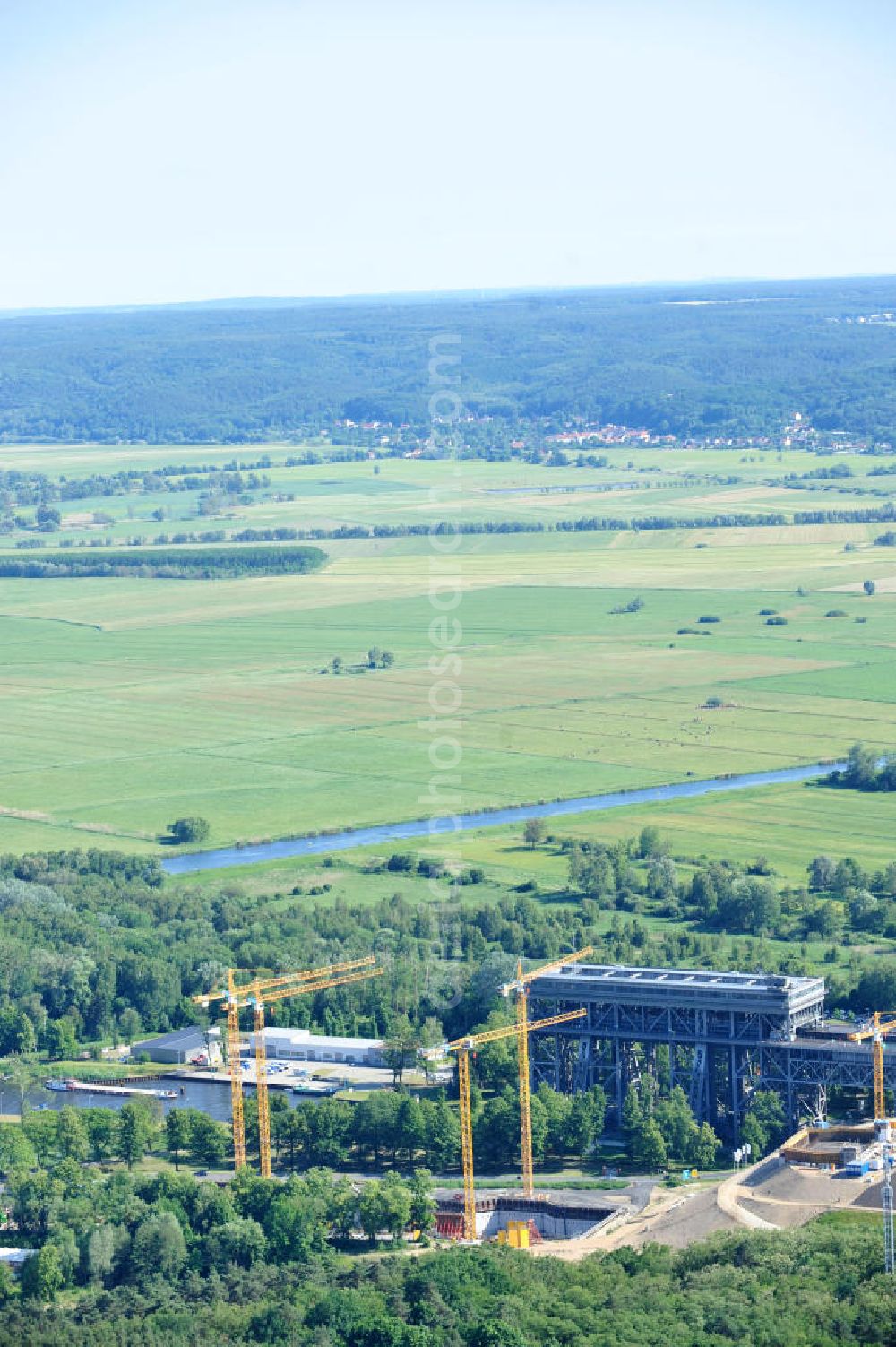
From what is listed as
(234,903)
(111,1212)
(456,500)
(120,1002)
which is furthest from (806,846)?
(456,500)

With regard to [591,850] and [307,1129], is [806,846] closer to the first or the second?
[591,850]

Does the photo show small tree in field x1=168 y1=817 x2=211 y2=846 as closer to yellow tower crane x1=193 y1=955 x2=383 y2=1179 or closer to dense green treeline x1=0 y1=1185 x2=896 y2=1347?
yellow tower crane x1=193 y1=955 x2=383 y2=1179

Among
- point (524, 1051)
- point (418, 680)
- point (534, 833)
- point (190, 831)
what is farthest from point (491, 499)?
point (524, 1051)

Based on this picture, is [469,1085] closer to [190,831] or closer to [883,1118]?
[883,1118]

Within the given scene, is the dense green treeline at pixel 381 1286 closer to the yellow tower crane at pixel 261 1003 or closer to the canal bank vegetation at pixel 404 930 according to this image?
the yellow tower crane at pixel 261 1003

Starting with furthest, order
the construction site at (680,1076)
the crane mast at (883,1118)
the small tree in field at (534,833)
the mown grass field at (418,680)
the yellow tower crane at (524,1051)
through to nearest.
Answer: the mown grass field at (418,680) → the small tree in field at (534,833) → the yellow tower crane at (524,1051) → the construction site at (680,1076) → the crane mast at (883,1118)

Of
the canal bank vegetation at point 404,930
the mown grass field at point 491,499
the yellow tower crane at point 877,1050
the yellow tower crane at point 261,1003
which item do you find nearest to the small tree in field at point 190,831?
the canal bank vegetation at point 404,930
